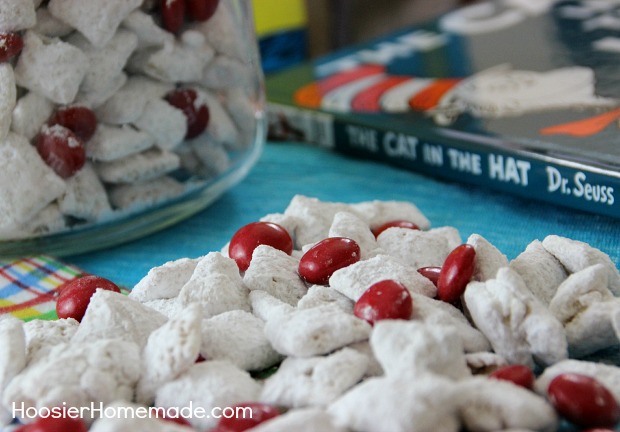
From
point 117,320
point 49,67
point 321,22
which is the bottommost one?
point 321,22

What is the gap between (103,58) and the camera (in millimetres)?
665

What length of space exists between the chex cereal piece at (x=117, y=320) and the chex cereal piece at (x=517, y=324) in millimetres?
183

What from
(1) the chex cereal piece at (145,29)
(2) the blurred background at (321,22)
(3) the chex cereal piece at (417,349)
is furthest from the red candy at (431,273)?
(2) the blurred background at (321,22)

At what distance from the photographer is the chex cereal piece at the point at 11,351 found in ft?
1.48

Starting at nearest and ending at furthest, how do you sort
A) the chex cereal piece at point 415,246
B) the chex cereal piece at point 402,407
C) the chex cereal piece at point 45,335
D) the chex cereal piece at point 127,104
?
the chex cereal piece at point 402,407
the chex cereal piece at point 45,335
the chex cereal piece at point 415,246
the chex cereal piece at point 127,104

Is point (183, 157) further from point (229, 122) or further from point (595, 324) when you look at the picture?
point (595, 324)

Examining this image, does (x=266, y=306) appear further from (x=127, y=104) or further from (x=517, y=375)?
(x=127, y=104)

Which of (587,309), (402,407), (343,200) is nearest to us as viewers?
(402,407)

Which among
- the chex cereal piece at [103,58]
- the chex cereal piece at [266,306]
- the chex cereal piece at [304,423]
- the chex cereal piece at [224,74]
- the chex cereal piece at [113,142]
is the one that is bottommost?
the chex cereal piece at [266,306]

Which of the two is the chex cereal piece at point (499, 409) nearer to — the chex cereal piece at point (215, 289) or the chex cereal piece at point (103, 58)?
the chex cereal piece at point (215, 289)

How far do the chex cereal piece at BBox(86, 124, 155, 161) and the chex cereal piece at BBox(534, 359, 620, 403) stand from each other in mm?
389

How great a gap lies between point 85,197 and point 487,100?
41 cm

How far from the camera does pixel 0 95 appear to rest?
2.06ft

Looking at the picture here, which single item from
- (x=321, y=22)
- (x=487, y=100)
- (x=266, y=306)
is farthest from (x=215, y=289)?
(x=321, y=22)
